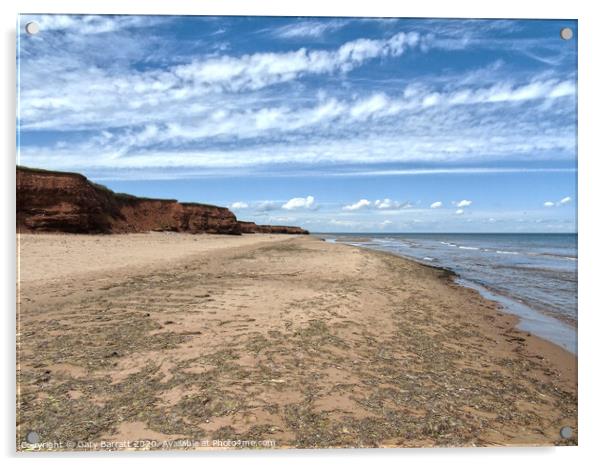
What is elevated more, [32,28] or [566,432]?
[32,28]

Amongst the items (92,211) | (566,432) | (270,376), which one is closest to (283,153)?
(270,376)

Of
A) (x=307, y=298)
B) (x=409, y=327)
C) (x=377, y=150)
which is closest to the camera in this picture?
(x=377, y=150)

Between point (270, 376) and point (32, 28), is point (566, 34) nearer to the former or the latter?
point (270, 376)

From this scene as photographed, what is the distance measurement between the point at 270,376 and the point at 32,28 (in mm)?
4698

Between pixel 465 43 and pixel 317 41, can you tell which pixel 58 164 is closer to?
pixel 317 41

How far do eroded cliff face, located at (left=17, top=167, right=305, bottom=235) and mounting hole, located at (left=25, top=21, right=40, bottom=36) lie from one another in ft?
5.08

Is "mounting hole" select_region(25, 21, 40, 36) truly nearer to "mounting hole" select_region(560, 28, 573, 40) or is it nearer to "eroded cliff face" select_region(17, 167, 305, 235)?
"eroded cliff face" select_region(17, 167, 305, 235)

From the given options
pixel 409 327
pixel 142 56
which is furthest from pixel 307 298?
pixel 142 56

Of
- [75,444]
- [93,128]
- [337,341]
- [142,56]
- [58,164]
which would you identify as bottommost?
[75,444]

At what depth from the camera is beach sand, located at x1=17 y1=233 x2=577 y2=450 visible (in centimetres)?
306

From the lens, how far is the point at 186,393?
10.7ft

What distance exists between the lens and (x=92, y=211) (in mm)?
20766

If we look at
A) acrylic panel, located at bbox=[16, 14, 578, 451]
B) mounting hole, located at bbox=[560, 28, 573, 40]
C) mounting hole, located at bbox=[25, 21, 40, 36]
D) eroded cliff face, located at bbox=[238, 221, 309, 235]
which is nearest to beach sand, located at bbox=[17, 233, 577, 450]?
acrylic panel, located at bbox=[16, 14, 578, 451]

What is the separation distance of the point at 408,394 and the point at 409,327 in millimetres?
2410
